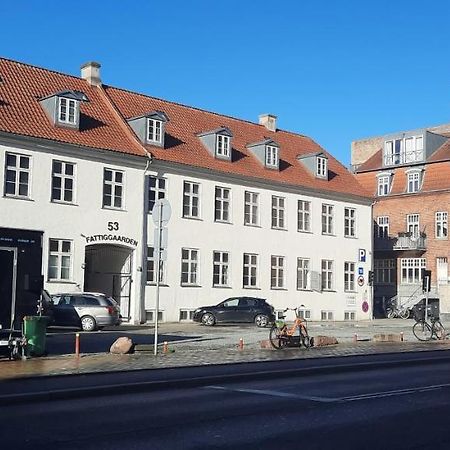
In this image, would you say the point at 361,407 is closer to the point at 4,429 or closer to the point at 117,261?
the point at 4,429

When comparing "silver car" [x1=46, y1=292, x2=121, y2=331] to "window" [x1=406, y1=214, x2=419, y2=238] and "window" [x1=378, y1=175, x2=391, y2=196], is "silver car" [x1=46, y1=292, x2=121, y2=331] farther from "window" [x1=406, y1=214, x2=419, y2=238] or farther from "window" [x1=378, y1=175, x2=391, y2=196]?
"window" [x1=378, y1=175, x2=391, y2=196]

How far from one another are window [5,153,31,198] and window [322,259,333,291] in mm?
→ 19752

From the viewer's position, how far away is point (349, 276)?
4669cm

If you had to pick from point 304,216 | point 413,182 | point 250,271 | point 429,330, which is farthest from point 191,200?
point 413,182

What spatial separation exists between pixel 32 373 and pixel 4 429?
17.4 feet

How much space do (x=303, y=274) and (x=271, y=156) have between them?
279 inches

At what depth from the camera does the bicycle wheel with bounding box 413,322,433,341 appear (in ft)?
89.2

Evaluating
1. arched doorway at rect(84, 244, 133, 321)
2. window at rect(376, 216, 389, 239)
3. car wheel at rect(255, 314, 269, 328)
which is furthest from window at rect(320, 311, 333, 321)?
window at rect(376, 216, 389, 239)

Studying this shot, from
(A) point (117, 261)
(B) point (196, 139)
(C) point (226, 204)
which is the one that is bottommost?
(A) point (117, 261)

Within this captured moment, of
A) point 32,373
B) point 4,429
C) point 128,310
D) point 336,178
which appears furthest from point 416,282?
point 4,429

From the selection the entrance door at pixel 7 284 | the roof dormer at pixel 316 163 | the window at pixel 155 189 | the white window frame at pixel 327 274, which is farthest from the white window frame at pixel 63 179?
the white window frame at pixel 327 274

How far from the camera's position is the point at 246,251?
134ft

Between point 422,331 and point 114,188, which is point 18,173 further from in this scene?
point 422,331

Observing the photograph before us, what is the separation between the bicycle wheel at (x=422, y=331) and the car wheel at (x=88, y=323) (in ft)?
39.6
